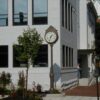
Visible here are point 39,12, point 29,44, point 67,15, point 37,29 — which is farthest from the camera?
point 67,15

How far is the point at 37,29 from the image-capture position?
28.6m

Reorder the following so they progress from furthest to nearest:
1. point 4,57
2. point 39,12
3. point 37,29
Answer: point 4,57, point 39,12, point 37,29

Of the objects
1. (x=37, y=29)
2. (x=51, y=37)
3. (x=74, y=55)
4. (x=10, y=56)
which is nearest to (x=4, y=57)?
(x=10, y=56)

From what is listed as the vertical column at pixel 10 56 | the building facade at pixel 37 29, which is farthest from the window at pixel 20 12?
the vertical column at pixel 10 56


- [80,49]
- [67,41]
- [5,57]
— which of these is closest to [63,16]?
[67,41]

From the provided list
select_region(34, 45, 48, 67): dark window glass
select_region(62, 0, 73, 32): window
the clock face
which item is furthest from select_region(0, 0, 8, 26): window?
select_region(62, 0, 73, 32): window

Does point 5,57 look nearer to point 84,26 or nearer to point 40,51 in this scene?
point 40,51

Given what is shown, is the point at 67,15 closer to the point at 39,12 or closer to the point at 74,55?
the point at 39,12

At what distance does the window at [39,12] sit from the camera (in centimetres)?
2884

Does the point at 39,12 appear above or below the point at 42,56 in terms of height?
above

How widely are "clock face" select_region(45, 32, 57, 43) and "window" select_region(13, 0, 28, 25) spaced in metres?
2.55

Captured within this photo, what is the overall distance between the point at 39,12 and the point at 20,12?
1.21 m

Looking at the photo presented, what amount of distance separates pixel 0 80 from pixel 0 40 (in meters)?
2.67

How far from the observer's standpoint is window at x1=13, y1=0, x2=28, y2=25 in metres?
29.3
